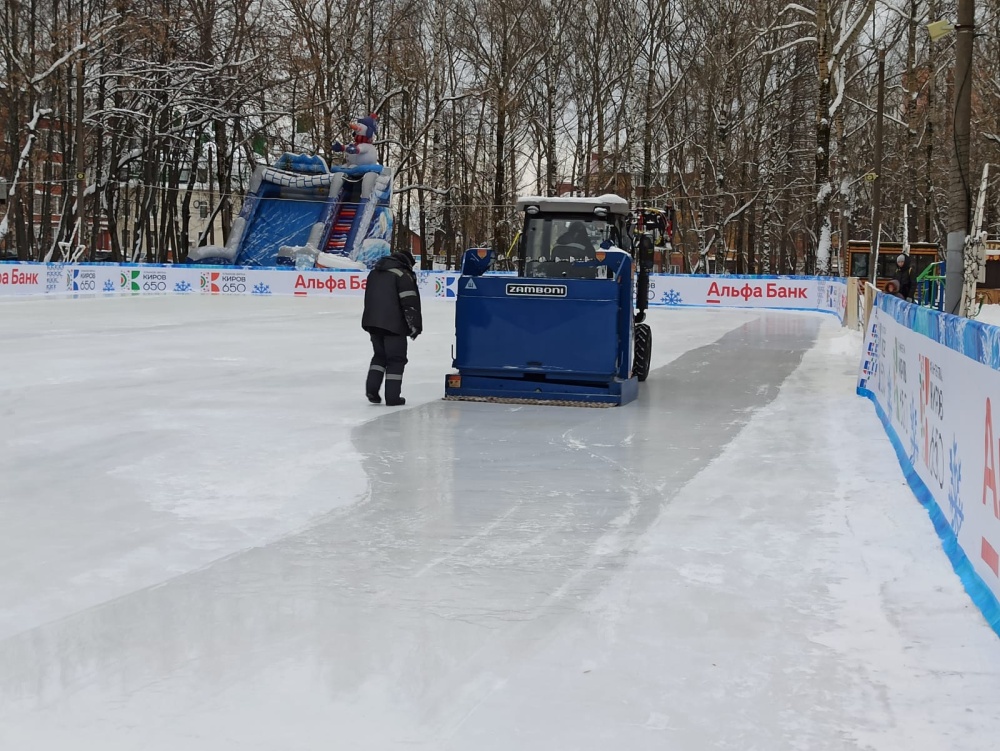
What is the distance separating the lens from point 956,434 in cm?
714

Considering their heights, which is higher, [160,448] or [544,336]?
[544,336]

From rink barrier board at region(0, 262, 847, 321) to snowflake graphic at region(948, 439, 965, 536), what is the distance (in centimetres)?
2962

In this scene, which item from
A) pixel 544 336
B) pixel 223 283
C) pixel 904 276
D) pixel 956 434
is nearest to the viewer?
pixel 956 434

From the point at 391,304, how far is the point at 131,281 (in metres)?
30.0

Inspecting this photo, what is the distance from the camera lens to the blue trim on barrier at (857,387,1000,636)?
5656mm

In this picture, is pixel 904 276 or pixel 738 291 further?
pixel 738 291

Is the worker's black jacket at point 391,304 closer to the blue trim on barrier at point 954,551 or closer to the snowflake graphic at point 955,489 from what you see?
the blue trim on barrier at point 954,551

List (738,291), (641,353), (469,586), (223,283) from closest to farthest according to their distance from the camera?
(469,586), (641,353), (738,291), (223,283)

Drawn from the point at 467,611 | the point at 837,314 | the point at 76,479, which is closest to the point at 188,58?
the point at 837,314

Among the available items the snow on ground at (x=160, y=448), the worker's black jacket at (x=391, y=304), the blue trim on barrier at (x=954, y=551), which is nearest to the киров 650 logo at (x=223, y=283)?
the snow on ground at (x=160, y=448)

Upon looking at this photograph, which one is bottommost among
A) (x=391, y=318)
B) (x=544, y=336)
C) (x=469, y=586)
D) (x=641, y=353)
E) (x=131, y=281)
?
(x=469, y=586)

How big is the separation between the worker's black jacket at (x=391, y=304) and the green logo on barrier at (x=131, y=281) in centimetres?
2968

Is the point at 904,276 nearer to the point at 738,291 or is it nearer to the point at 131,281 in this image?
the point at 738,291

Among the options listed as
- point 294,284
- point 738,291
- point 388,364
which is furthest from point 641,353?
point 294,284
